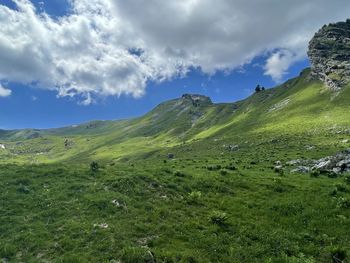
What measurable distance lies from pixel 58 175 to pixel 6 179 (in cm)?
488

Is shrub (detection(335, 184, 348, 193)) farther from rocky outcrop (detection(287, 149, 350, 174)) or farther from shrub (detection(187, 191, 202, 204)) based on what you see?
shrub (detection(187, 191, 202, 204))

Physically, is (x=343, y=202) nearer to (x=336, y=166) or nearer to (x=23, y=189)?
(x=336, y=166)

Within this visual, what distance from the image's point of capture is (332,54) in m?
166

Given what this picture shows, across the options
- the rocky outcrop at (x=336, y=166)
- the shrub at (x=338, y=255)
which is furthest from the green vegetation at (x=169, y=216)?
the rocky outcrop at (x=336, y=166)

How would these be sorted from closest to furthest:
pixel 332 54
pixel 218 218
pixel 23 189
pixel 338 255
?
pixel 338 255 → pixel 218 218 → pixel 23 189 → pixel 332 54

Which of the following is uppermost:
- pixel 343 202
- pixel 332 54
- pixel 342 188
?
pixel 332 54

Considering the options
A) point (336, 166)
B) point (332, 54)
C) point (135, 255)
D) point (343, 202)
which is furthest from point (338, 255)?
point (332, 54)

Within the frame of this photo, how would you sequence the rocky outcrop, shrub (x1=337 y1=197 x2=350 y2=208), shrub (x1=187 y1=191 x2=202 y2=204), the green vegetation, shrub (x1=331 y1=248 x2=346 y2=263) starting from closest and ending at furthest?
1. shrub (x1=331 y1=248 x2=346 y2=263)
2. the green vegetation
3. shrub (x1=337 y1=197 x2=350 y2=208)
4. shrub (x1=187 y1=191 x2=202 y2=204)
5. the rocky outcrop

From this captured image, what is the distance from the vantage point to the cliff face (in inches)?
5571

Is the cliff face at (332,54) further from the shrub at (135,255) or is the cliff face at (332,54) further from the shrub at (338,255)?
the shrub at (135,255)

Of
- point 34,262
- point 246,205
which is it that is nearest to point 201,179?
point 246,205

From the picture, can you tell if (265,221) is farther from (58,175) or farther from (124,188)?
(58,175)

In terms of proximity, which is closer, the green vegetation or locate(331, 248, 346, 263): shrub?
locate(331, 248, 346, 263): shrub

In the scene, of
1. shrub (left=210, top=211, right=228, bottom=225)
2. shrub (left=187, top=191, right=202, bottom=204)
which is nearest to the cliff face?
shrub (left=187, top=191, right=202, bottom=204)
